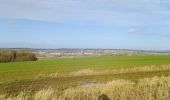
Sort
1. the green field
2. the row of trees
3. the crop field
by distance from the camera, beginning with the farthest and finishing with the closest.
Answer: the row of trees < the green field < the crop field

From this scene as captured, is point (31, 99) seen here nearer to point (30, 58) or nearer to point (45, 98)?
point (45, 98)

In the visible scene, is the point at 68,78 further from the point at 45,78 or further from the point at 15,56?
the point at 15,56

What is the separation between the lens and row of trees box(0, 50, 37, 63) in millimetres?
92887

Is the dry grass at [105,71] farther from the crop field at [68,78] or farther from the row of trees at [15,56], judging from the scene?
the row of trees at [15,56]

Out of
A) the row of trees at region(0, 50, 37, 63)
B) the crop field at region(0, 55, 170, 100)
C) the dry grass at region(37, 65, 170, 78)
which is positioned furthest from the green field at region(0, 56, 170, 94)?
the row of trees at region(0, 50, 37, 63)

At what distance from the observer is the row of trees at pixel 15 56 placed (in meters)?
92.9

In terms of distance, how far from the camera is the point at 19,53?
9806cm

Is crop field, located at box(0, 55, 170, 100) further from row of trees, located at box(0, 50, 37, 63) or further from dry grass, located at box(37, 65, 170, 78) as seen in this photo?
row of trees, located at box(0, 50, 37, 63)

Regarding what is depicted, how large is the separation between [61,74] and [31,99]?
1175 inches

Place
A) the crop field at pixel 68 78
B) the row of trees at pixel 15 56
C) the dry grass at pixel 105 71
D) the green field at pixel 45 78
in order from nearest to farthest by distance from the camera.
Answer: the crop field at pixel 68 78, the green field at pixel 45 78, the dry grass at pixel 105 71, the row of trees at pixel 15 56

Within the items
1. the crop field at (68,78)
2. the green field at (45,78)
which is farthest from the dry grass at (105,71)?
the green field at (45,78)

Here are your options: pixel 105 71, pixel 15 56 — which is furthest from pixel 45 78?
pixel 15 56

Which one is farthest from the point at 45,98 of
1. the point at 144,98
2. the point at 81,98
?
the point at 144,98

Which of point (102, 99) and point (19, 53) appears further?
point (19, 53)
